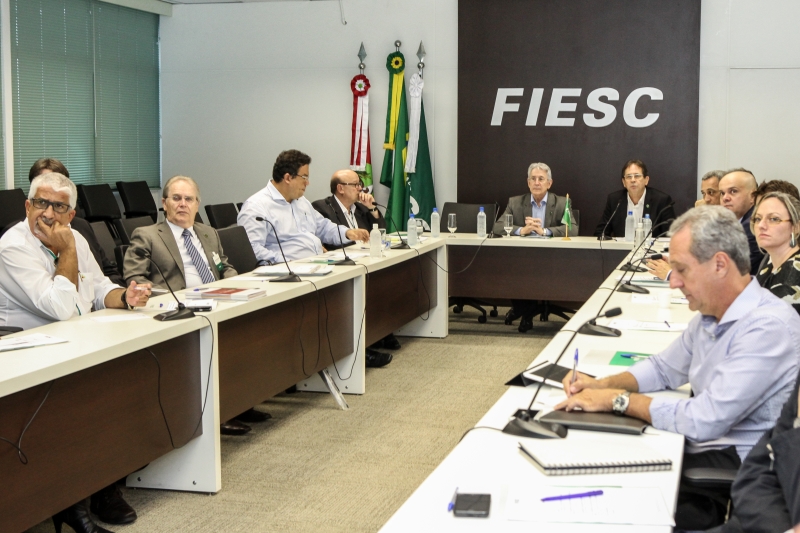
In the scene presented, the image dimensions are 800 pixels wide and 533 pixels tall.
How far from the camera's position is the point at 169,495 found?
342cm

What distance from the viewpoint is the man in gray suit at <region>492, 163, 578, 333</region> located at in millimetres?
6727

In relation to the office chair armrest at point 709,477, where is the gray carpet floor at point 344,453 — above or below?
below

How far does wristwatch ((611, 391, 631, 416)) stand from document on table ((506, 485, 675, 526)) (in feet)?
1.47

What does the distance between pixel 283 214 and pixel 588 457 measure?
412cm

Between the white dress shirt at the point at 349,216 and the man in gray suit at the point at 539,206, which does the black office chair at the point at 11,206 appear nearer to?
the white dress shirt at the point at 349,216

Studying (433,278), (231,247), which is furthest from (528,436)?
(433,278)

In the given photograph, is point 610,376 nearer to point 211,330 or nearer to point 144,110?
point 211,330

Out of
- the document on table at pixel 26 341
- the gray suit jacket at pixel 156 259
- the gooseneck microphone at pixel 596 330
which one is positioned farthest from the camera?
the gray suit jacket at pixel 156 259

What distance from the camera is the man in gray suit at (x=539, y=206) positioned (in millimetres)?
6996

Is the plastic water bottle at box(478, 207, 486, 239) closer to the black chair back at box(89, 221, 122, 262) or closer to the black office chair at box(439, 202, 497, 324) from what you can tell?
the black office chair at box(439, 202, 497, 324)

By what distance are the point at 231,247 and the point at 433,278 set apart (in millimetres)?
1910

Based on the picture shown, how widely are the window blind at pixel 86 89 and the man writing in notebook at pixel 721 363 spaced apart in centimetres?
665

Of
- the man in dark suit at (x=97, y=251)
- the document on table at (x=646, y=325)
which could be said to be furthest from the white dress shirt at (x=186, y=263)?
the document on table at (x=646, y=325)

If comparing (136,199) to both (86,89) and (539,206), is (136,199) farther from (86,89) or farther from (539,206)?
Result: (539,206)
